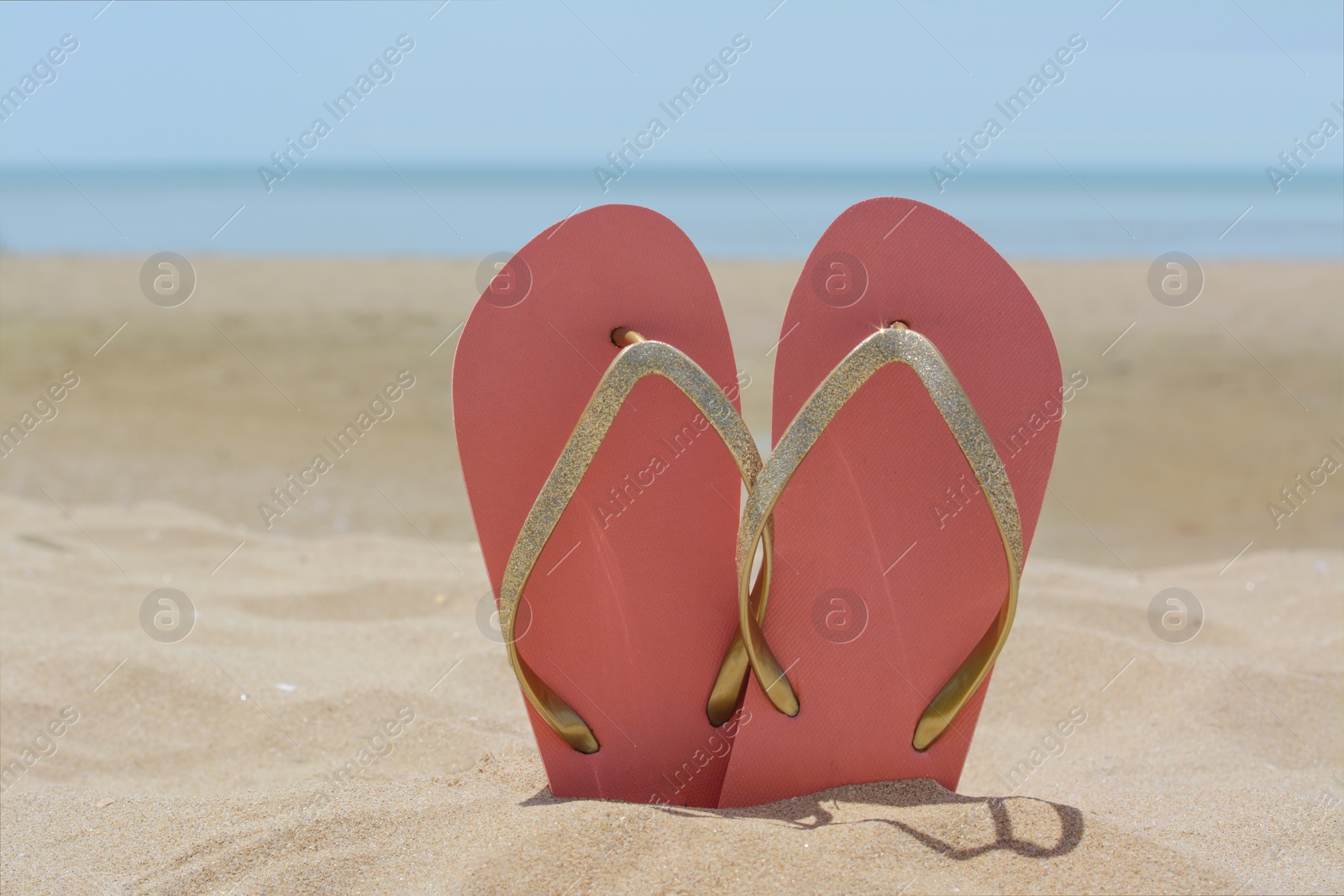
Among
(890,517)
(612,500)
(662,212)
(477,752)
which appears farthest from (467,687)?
(662,212)

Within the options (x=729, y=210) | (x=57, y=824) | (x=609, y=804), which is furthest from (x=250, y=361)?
(x=729, y=210)

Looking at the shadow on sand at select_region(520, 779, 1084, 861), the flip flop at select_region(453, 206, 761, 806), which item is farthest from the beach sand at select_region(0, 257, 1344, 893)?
the flip flop at select_region(453, 206, 761, 806)

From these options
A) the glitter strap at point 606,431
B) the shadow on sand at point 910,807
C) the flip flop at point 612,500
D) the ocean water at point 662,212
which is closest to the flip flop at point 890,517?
the shadow on sand at point 910,807

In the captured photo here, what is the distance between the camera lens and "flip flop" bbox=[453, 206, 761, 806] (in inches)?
96.5

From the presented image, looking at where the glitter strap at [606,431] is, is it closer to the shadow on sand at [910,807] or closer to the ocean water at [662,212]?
the shadow on sand at [910,807]

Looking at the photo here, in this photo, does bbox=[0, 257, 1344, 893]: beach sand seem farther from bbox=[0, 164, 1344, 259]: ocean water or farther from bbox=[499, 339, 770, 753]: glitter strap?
Answer: bbox=[0, 164, 1344, 259]: ocean water

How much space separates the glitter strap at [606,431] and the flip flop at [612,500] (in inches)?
8.6

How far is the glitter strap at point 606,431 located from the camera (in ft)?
7.04

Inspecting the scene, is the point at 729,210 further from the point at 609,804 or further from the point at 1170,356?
the point at 609,804

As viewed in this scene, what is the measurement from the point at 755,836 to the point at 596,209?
136cm

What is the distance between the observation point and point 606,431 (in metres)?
2.20

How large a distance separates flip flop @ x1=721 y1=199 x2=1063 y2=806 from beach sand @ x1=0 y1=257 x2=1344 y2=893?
0.48ft

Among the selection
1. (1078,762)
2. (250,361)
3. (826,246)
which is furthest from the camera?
(250,361)

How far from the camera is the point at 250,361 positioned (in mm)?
11031
